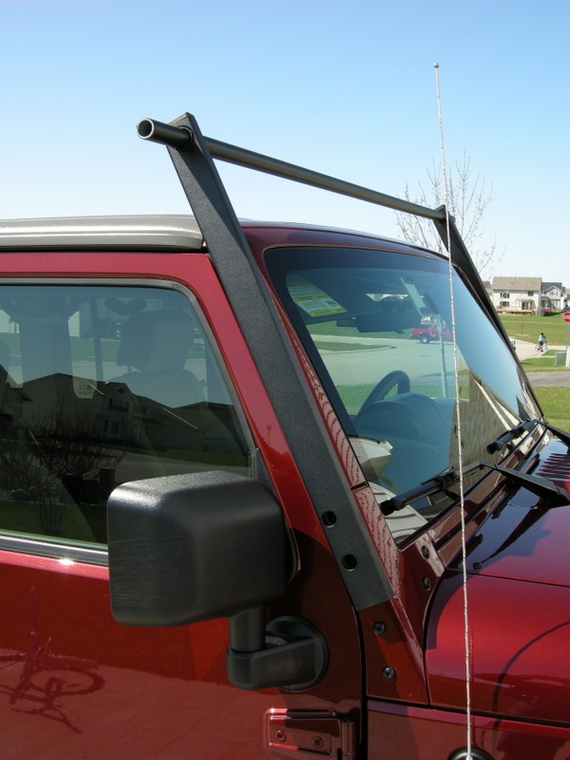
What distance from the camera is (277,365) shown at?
1.41m

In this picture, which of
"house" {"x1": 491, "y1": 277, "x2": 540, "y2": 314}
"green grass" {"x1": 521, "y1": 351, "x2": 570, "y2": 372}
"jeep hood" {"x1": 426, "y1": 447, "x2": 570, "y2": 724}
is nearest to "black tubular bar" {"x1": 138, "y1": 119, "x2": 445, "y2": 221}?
"jeep hood" {"x1": 426, "y1": 447, "x2": 570, "y2": 724}

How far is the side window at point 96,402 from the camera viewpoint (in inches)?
61.7

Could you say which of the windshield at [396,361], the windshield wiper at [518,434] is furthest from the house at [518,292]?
the windshield at [396,361]

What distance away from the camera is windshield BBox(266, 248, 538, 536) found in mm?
1601

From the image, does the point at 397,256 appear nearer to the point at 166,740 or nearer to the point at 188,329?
the point at 188,329

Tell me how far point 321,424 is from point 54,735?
85cm

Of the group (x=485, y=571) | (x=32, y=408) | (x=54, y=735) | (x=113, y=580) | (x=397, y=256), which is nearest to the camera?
(x=113, y=580)

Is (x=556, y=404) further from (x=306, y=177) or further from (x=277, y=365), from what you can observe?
(x=277, y=365)

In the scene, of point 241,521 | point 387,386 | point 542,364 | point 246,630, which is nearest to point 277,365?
point 241,521

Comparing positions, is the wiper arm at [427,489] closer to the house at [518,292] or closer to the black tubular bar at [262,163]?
the black tubular bar at [262,163]

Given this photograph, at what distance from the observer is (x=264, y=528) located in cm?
129

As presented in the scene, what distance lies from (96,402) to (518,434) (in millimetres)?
1293

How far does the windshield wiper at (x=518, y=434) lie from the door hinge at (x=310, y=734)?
0.94 meters

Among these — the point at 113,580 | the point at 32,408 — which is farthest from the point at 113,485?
the point at 113,580
